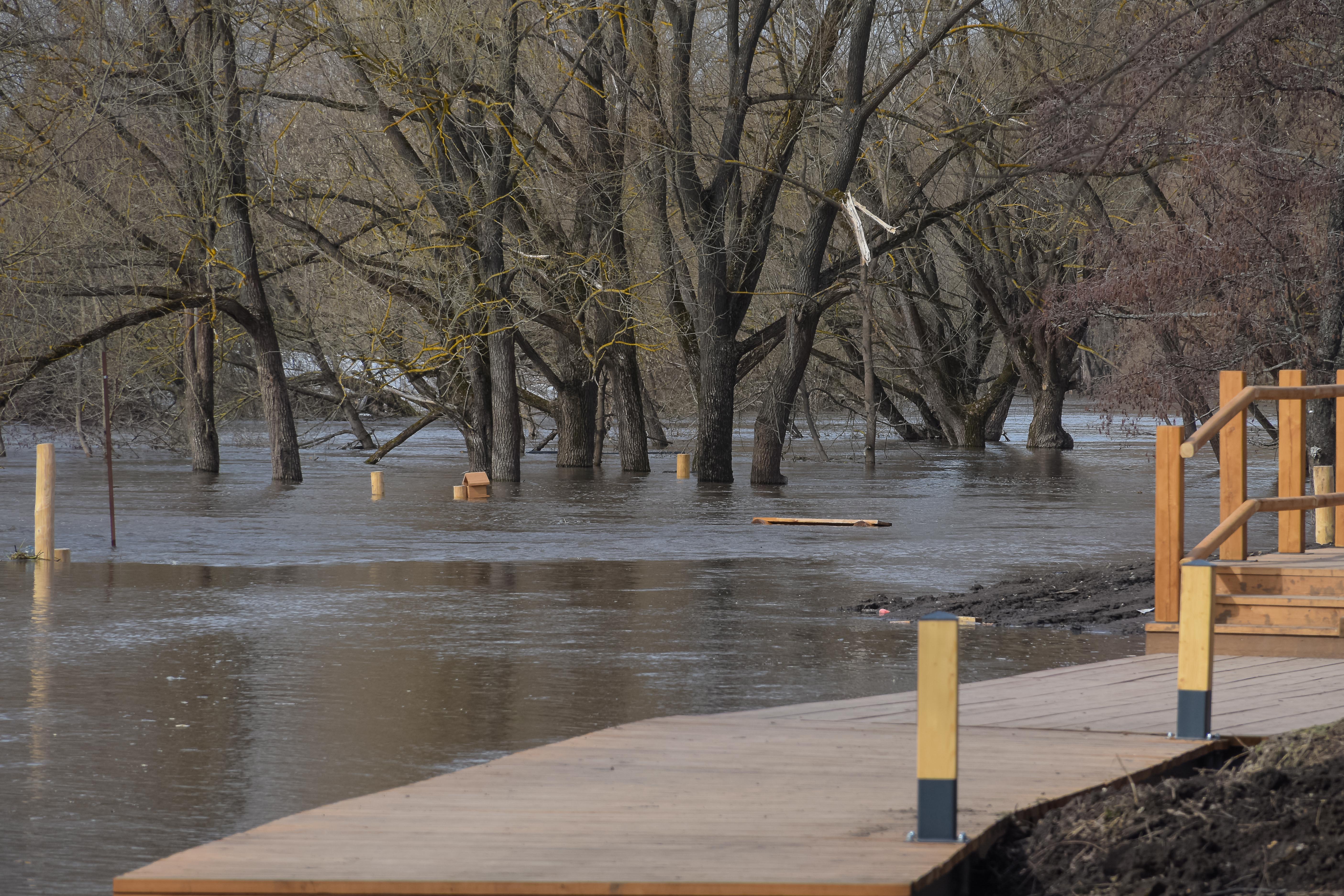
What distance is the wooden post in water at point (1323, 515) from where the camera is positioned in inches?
596

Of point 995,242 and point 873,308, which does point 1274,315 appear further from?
point 873,308

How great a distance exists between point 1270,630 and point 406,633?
6.01 meters

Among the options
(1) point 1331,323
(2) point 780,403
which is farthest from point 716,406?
(1) point 1331,323

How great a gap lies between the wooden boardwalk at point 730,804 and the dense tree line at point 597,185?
59.6 ft

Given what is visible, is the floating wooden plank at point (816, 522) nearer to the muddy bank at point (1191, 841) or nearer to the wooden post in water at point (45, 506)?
the wooden post in water at point (45, 506)

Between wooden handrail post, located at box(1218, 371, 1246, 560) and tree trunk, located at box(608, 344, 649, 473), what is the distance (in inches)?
1001

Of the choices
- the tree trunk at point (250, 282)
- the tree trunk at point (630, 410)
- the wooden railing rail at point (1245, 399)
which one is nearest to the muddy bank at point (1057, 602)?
the wooden railing rail at point (1245, 399)

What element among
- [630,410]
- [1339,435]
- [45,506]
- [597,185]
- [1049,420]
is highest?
[597,185]

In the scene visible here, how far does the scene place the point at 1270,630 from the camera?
9.81m

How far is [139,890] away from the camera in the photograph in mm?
5289

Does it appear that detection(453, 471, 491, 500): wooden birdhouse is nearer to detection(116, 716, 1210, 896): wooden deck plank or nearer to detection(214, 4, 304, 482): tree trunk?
detection(214, 4, 304, 482): tree trunk

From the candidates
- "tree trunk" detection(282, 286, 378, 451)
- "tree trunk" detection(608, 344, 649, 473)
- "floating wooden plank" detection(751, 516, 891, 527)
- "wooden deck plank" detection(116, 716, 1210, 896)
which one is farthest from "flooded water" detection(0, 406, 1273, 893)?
"tree trunk" detection(282, 286, 378, 451)

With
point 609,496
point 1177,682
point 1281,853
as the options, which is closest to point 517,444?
point 609,496

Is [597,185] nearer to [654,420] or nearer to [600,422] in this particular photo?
[600,422]
